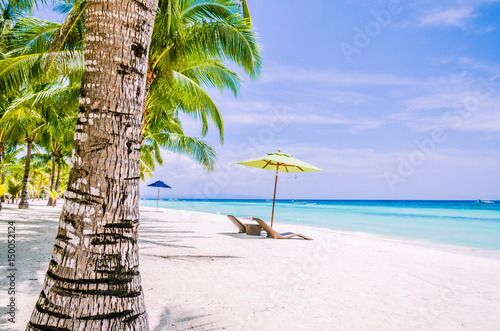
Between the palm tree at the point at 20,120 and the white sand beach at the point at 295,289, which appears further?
the palm tree at the point at 20,120

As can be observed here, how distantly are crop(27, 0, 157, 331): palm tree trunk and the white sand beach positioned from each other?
1206 millimetres

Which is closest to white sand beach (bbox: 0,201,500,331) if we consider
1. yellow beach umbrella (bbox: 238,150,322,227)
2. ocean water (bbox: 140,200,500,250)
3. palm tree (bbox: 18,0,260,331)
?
palm tree (bbox: 18,0,260,331)

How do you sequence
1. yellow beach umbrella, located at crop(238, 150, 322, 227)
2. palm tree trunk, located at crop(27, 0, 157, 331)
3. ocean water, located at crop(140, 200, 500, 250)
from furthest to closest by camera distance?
1. ocean water, located at crop(140, 200, 500, 250)
2. yellow beach umbrella, located at crop(238, 150, 322, 227)
3. palm tree trunk, located at crop(27, 0, 157, 331)

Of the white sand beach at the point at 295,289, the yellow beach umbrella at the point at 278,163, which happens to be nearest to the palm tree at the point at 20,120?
the white sand beach at the point at 295,289

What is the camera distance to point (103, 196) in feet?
5.21

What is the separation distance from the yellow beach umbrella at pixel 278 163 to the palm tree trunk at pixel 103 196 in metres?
6.51

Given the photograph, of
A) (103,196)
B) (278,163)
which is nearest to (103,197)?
(103,196)

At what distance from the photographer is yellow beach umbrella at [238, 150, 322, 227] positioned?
27.5 ft

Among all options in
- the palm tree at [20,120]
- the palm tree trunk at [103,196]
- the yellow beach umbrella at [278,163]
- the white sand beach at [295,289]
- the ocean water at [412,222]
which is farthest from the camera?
the ocean water at [412,222]

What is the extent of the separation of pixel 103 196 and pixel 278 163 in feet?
26.4

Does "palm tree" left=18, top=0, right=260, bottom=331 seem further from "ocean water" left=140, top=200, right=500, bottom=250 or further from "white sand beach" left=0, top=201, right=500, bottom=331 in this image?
"ocean water" left=140, top=200, right=500, bottom=250

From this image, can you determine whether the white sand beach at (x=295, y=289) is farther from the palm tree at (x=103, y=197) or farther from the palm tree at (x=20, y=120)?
the palm tree at (x=20, y=120)

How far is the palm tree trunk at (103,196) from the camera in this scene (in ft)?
4.93

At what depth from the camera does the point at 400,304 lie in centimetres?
343
